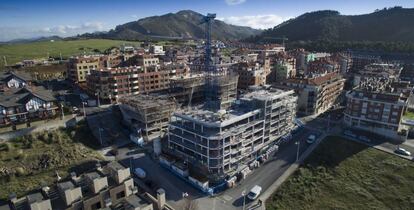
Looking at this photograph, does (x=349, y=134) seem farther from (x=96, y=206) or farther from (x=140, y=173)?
(x=96, y=206)

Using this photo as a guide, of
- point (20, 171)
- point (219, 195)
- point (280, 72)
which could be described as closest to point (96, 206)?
point (219, 195)

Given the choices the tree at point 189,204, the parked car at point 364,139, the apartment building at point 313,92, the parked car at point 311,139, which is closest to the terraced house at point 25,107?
the tree at point 189,204

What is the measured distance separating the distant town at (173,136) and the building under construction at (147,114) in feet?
0.91

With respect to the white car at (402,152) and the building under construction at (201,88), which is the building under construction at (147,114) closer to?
the building under construction at (201,88)

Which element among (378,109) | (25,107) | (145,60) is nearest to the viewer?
(25,107)

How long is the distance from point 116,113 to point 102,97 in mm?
11792

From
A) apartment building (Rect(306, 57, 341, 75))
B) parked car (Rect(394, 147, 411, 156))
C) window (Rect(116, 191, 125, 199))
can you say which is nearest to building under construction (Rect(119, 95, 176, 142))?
window (Rect(116, 191, 125, 199))

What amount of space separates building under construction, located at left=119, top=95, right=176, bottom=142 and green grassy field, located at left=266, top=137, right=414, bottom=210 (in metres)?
35.9

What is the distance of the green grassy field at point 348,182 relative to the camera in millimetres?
49156

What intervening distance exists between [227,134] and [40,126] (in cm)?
4544

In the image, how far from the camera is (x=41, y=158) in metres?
58.7

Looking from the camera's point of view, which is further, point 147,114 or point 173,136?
point 147,114

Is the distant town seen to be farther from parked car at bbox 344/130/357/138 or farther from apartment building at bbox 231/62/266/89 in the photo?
apartment building at bbox 231/62/266/89

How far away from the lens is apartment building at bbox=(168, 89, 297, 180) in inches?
2104
